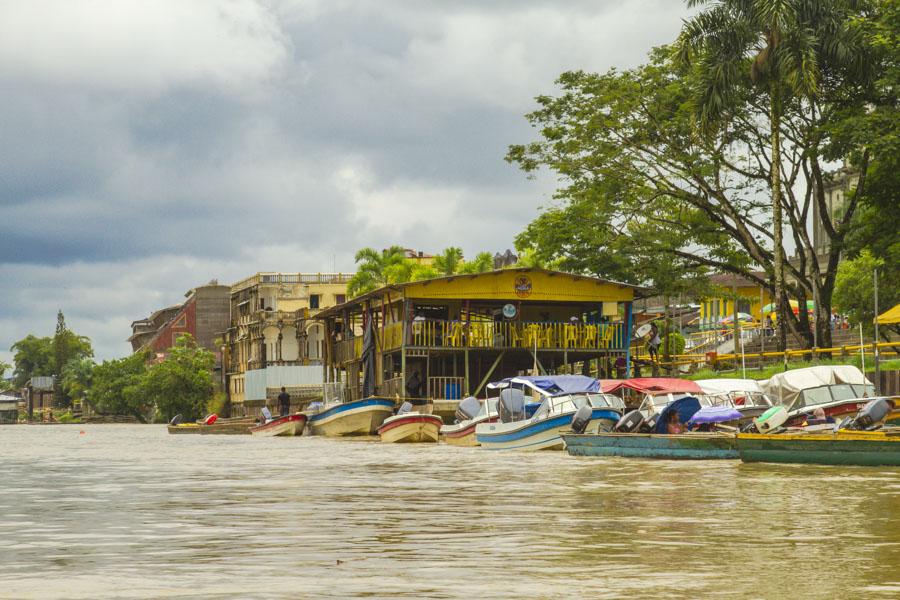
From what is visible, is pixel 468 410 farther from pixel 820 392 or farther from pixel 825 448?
pixel 825 448

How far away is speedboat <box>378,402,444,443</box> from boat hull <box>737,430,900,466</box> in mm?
17999

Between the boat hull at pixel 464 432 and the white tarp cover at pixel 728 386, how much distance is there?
6.00 m

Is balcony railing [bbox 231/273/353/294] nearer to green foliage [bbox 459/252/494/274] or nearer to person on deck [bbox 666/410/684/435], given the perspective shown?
green foliage [bbox 459/252/494/274]

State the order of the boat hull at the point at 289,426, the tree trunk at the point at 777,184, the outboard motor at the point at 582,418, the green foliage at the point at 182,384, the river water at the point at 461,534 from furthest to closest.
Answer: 1. the green foliage at the point at 182,384
2. the boat hull at the point at 289,426
3. the tree trunk at the point at 777,184
4. the outboard motor at the point at 582,418
5. the river water at the point at 461,534

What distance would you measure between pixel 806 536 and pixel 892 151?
2724 centimetres

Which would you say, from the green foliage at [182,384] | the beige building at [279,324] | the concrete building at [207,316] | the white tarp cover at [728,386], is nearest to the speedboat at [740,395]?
the white tarp cover at [728,386]

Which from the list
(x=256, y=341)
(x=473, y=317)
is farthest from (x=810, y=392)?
(x=256, y=341)

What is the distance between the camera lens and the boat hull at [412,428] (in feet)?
137

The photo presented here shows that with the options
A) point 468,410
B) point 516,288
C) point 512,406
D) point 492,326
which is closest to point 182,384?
point 492,326

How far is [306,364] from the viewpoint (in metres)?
102

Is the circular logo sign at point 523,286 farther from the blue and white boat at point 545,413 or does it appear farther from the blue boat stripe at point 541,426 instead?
the blue boat stripe at point 541,426

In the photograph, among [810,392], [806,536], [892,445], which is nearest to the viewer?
[806,536]

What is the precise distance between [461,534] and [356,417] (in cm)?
3536

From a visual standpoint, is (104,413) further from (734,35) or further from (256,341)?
(734,35)
